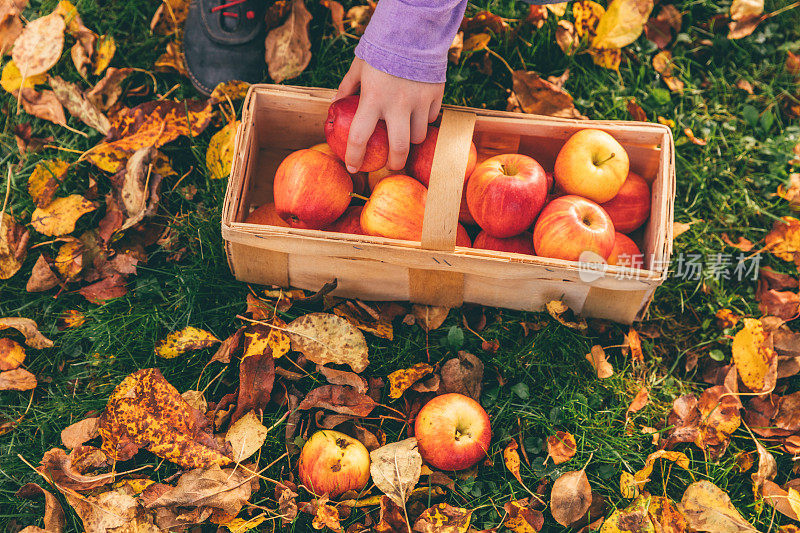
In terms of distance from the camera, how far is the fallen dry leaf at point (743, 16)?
2514 millimetres

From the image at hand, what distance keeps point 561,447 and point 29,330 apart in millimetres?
1765

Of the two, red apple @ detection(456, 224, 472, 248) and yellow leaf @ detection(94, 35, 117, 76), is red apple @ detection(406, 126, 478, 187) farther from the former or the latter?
yellow leaf @ detection(94, 35, 117, 76)

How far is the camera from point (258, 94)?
6.42 feet

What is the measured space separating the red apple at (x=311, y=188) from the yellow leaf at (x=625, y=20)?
1301 mm

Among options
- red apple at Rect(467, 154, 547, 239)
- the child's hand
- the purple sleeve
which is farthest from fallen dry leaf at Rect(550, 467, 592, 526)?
the purple sleeve

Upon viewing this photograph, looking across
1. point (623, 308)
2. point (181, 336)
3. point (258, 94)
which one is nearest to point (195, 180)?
point (258, 94)

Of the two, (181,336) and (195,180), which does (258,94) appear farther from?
(181,336)

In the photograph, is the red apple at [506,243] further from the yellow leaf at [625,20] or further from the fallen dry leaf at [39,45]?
the fallen dry leaf at [39,45]

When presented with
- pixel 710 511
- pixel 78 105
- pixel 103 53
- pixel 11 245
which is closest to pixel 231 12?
pixel 103 53

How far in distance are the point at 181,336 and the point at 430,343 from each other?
2.71 feet

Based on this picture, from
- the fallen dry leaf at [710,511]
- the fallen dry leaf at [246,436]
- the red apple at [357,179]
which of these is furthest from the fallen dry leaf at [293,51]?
the fallen dry leaf at [710,511]

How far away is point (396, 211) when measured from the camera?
176 centimetres

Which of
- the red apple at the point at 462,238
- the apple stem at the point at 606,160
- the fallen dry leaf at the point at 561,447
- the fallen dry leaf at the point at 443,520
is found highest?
the apple stem at the point at 606,160

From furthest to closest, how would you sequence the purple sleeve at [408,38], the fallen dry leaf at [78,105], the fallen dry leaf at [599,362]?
1. the fallen dry leaf at [78,105]
2. the fallen dry leaf at [599,362]
3. the purple sleeve at [408,38]
